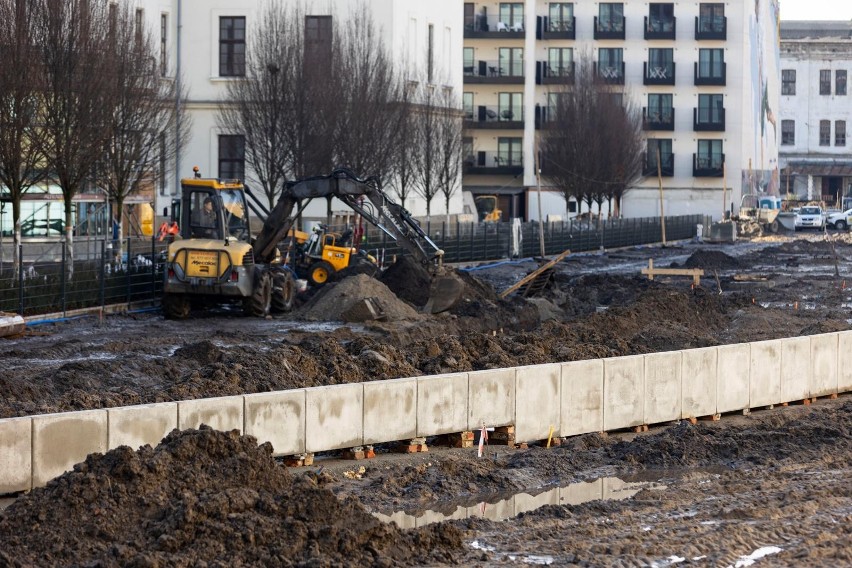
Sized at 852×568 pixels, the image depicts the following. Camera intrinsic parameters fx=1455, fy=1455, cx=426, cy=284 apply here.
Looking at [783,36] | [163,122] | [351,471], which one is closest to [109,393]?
[351,471]

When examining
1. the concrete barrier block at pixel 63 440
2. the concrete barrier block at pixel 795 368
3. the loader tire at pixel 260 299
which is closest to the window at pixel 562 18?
the loader tire at pixel 260 299

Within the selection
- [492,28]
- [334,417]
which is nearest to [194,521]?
[334,417]

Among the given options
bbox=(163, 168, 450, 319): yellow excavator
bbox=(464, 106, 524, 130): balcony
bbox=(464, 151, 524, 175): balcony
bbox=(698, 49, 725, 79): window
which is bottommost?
bbox=(163, 168, 450, 319): yellow excavator

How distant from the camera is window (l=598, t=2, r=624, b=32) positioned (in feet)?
311

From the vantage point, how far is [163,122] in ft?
133

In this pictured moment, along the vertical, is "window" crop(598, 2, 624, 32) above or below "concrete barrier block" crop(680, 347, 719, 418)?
above

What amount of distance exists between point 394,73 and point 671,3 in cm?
4301

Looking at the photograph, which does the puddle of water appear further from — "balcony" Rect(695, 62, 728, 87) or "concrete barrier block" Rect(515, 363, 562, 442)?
"balcony" Rect(695, 62, 728, 87)

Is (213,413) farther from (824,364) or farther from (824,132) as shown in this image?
(824,132)

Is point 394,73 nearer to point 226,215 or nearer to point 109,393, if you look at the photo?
point 226,215

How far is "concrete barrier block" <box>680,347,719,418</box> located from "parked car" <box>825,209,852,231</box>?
249ft

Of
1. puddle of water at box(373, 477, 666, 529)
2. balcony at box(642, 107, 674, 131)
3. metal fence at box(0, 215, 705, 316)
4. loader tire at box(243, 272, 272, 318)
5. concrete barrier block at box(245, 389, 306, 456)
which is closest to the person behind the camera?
puddle of water at box(373, 477, 666, 529)

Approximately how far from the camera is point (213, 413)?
50.6 ft

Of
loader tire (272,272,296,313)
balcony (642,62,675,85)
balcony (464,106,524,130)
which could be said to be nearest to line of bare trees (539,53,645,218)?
balcony (464,106,524,130)
